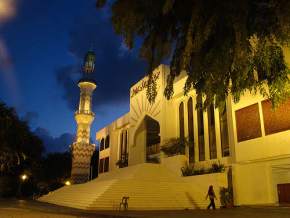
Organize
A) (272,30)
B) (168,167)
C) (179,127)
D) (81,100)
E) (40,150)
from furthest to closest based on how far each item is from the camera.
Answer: (81,100), (40,150), (179,127), (168,167), (272,30)

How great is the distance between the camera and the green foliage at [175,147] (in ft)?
80.6

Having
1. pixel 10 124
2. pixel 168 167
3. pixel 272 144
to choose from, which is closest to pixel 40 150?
pixel 10 124

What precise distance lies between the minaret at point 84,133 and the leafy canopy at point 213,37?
3856 centimetres

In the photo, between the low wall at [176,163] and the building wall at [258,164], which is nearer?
the building wall at [258,164]

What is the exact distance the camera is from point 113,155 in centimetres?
3912

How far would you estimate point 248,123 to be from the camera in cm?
1750

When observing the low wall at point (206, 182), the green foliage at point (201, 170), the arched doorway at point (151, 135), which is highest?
the arched doorway at point (151, 135)

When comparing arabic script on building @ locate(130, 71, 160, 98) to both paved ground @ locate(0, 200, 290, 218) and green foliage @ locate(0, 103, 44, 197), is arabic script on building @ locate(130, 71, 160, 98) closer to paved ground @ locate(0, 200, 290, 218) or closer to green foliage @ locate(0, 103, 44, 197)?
green foliage @ locate(0, 103, 44, 197)

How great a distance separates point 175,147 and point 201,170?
415cm

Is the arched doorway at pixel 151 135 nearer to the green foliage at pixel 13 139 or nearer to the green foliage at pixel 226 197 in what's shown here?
the green foliage at pixel 13 139

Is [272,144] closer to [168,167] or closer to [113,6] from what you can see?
[168,167]

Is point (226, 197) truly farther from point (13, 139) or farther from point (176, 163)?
point (13, 139)

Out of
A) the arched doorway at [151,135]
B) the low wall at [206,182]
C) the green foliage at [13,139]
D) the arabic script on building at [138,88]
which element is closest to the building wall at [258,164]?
the low wall at [206,182]

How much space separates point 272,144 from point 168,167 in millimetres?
10233
